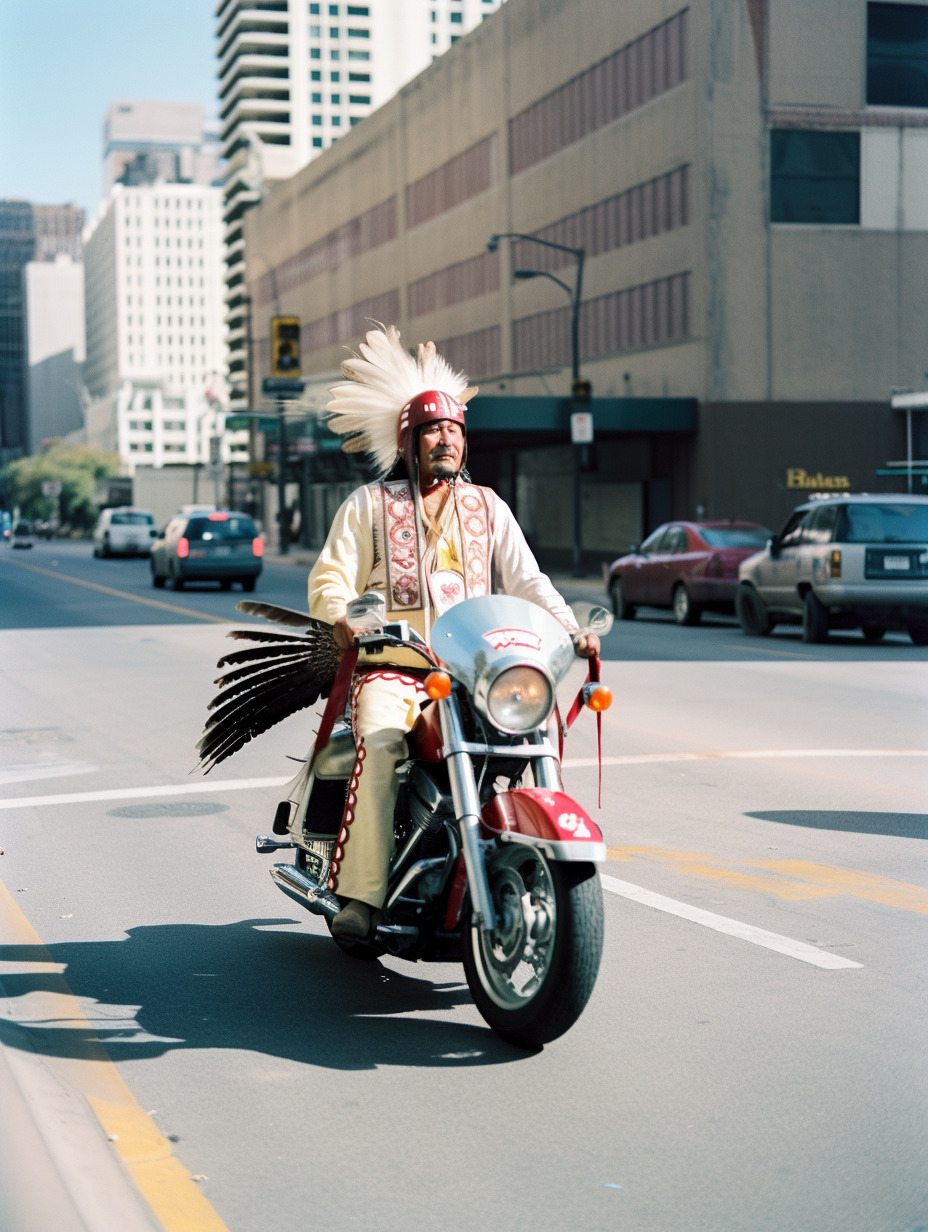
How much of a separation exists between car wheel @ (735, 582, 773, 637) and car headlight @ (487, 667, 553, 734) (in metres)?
17.3

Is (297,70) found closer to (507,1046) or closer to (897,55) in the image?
(897,55)

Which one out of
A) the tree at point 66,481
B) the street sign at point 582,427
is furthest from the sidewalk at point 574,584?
the tree at point 66,481

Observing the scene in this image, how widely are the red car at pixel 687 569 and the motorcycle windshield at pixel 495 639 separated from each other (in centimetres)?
1916

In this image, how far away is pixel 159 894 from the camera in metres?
6.88

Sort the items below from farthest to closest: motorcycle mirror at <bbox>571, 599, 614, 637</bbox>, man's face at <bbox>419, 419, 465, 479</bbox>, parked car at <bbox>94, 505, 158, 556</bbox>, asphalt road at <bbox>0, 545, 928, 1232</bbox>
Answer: parked car at <bbox>94, 505, 158, 556</bbox> < man's face at <bbox>419, 419, 465, 479</bbox> < motorcycle mirror at <bbox>571, 599, 614, 637</bbox> < asphalt road at <bbox>0, 545, 928, 1232</bbox>

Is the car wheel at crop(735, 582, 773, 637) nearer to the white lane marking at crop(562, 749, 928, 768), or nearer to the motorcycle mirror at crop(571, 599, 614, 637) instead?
the white lane marking at crop(562, 749, 928, 768)

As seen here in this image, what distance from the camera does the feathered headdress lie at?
18.0ft

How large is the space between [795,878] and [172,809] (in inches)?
140

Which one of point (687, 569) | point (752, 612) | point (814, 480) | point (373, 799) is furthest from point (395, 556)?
point (814, 480)

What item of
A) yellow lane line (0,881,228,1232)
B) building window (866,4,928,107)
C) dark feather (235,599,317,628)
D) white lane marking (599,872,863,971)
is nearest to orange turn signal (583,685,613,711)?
dark feather (235,599,317,628)

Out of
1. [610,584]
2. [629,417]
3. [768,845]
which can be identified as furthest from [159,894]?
[629,417]

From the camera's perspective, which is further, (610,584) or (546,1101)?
(610,584)

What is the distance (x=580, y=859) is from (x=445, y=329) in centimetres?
6172

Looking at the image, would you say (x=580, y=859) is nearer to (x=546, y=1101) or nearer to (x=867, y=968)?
(x=546, y=1101)
